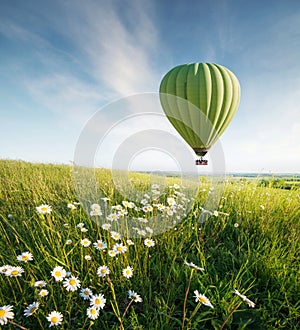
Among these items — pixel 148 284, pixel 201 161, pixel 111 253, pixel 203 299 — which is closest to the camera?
pixel 203 299

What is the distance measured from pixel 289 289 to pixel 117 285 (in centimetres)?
160

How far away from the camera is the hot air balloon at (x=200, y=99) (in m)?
5.84

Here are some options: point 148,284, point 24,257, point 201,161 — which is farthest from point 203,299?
point 201,161

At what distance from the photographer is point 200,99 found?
5.80 m

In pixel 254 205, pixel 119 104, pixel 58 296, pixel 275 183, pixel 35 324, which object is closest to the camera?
pixel 35 324

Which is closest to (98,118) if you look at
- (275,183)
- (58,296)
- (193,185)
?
(193,185)

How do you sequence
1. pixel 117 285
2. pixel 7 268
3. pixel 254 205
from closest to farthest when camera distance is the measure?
pixel 7 268, pixel 117 285, pixel 254 205

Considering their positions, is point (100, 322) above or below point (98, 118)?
below

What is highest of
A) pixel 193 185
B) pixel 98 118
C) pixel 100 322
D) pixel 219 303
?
pixel 98 118

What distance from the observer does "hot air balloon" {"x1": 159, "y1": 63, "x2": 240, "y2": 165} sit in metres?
5.84

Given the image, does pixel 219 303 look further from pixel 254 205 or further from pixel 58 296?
pixel 254 205

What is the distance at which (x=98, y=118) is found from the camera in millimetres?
4188

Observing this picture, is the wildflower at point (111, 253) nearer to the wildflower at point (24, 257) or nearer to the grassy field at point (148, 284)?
the grassy field at point (148, 284)

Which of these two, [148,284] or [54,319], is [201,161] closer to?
[148,284]
